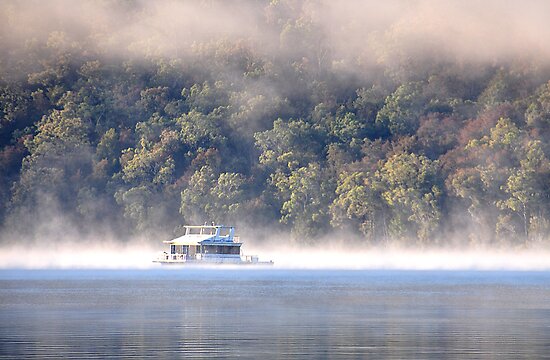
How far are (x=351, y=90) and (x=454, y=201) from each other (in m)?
24.5

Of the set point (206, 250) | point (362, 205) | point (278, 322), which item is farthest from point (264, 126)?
point (278, 322)

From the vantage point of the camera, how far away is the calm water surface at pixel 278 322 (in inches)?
1209

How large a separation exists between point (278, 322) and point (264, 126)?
87.5 m

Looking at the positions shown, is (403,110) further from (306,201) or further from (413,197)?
(413,197)

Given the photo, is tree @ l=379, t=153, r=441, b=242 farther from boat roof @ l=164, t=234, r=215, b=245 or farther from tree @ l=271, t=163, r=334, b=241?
boat roof @ l=164, t=234, r=215, b=245

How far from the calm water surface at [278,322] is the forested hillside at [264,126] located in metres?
45.5

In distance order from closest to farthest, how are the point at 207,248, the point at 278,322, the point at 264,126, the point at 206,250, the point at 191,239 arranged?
the point at 278,322, the point at 191,239, the point at 207,248, the point at 206,250, the point at 264,126

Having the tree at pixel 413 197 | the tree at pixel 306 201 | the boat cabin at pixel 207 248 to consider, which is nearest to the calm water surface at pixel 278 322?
the boat cabin at pixel 207 248

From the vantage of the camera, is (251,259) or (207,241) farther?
(207,241)

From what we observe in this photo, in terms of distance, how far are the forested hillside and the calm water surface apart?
4547cm

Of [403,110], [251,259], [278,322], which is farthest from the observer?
[403,110]

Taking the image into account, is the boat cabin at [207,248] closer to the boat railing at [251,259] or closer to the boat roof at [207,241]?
the boat roof at [207,241]

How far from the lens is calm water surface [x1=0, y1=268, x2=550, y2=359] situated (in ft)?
101

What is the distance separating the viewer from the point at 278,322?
38531 millimetres
